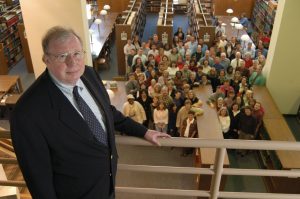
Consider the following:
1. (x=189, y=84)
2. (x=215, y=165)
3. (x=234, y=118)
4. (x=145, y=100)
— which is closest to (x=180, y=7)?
(x=189, y=84)

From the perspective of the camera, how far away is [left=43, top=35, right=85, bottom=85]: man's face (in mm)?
1478

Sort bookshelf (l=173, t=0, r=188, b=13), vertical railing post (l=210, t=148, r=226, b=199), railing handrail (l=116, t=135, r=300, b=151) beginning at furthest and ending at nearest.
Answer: bookshelf (l=173, t=0, r=188, b=13) < vertical railing post (l=210, t=148, r=226, b=199) < railing handrail (l=116, t=135, r=300, b=151)

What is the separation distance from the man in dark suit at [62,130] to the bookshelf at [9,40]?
35.0 feet

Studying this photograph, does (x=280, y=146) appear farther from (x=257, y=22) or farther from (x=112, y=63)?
(x=257, y=22)

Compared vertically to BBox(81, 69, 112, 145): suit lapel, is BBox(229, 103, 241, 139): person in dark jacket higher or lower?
lower

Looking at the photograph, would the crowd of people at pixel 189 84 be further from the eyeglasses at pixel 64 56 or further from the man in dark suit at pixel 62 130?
the eyeglasses at pixel 64 56

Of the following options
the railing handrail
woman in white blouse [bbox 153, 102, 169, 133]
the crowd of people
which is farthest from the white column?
the railing handrail

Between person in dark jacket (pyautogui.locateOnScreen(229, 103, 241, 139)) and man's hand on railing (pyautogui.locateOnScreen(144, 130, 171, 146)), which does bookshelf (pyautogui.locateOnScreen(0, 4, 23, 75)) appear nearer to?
person in dark jacket (pyautogui.locateOnScreen(229, 103, 241, 139))

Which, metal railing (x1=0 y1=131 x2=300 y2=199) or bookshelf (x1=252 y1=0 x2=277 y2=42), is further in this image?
bookshelf (x1=252 y1=0 x2=277 y2=42)

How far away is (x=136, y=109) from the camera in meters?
7.18

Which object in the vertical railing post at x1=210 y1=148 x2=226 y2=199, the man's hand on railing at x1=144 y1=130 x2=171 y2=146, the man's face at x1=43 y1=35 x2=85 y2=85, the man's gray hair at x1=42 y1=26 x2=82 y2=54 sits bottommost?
the vertical railing post at x1=210 y1=148 x2=226 y2=199

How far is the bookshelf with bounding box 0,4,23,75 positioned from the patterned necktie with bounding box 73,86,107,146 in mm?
10666

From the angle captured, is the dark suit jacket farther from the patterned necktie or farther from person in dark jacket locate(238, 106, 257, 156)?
person in dark jacket locate(238, 106, 257, 156)

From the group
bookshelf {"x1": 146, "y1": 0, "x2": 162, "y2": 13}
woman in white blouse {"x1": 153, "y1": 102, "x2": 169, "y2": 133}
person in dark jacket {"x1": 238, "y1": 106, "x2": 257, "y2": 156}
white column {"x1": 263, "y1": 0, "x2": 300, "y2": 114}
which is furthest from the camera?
bookshelf {"x1": 146, "y1": 0, "x2": 162, "y2": 13}
